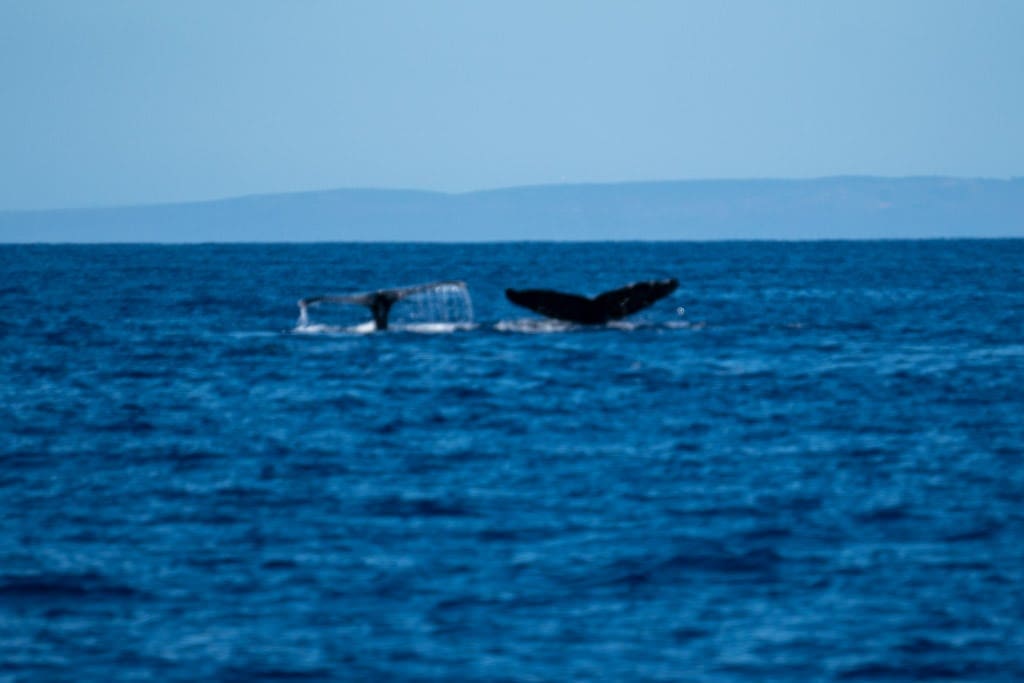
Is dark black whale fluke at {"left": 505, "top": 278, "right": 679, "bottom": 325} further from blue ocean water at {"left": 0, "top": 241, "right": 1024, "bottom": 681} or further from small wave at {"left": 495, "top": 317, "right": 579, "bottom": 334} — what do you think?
blue ocean water at {"left": 0, "top": 241, "right": 1024, "bottom": 681}

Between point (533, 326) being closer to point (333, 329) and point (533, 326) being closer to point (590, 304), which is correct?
point (590, 304)

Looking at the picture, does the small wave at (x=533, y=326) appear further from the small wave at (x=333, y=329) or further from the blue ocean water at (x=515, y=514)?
the blue ocean water at (x=515, y=514)

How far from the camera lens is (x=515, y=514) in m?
19.0

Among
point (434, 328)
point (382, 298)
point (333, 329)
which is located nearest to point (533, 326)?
point (434, 328)

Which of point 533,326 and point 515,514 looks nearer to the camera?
point 515,514

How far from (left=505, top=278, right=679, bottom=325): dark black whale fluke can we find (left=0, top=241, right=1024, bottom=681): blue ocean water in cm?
362

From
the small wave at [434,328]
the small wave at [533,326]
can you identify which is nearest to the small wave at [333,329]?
the small wave at [434,328]

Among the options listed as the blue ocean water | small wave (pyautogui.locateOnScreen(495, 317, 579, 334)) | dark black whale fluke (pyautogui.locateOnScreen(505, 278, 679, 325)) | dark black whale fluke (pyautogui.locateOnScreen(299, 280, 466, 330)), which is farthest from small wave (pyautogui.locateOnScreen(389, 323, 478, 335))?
the blue ocean water

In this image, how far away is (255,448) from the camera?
967 inches

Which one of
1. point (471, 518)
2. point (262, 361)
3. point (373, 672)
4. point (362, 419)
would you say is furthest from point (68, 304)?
point (373, 672)

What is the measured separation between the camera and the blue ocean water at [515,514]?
14.2 metres

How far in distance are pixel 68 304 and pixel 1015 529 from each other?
5153 centimetres

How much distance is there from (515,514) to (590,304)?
26.4m

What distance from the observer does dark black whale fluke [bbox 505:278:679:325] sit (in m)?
43.8
